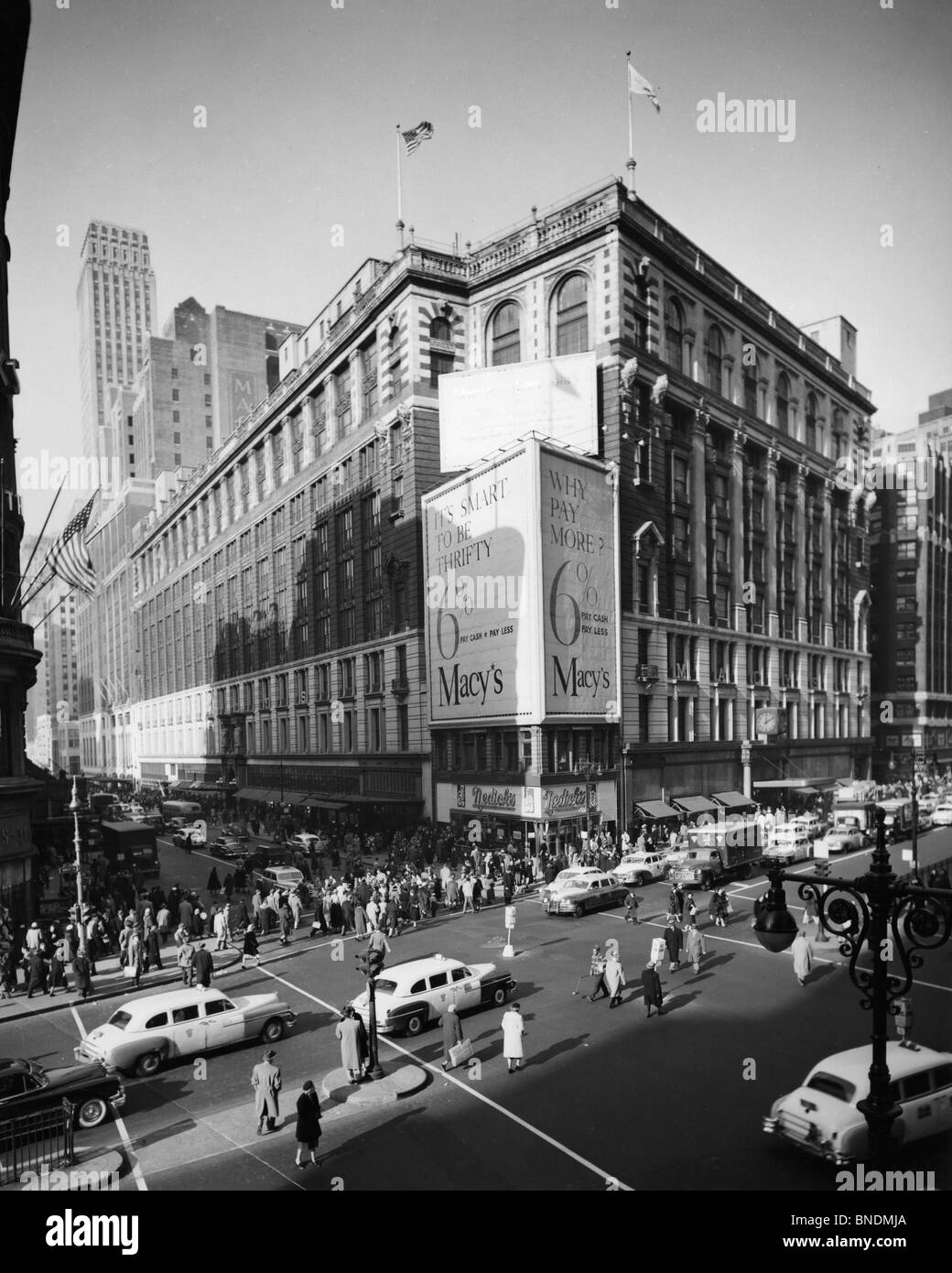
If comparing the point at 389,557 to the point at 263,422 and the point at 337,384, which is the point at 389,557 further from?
the point at 263,422

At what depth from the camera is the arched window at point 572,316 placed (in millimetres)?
46375

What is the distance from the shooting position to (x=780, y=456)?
59406 mm

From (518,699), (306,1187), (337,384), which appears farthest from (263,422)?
(306,1187)

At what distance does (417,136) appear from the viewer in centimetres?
1719

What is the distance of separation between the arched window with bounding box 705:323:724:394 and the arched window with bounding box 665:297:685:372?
3.02 m

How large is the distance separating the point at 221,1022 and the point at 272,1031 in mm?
1142

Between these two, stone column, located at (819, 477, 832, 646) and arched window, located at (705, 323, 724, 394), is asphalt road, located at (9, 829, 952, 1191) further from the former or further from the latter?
stone column, located at (819, 477, 832, 646)

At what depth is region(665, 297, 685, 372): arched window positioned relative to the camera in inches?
1929

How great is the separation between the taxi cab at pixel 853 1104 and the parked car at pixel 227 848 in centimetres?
3383

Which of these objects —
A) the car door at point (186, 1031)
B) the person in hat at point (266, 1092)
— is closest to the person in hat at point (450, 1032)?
the person in hat at point (266, 1092)

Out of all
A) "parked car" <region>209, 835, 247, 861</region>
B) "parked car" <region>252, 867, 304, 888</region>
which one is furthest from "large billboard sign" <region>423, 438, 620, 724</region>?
"parked car" <region>252, 867, 304, 888</region>

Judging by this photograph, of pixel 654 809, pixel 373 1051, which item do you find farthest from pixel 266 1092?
pixel 654 809

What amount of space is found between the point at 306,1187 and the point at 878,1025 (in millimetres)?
7826

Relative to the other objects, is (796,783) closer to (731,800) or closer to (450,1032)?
(731,800)
